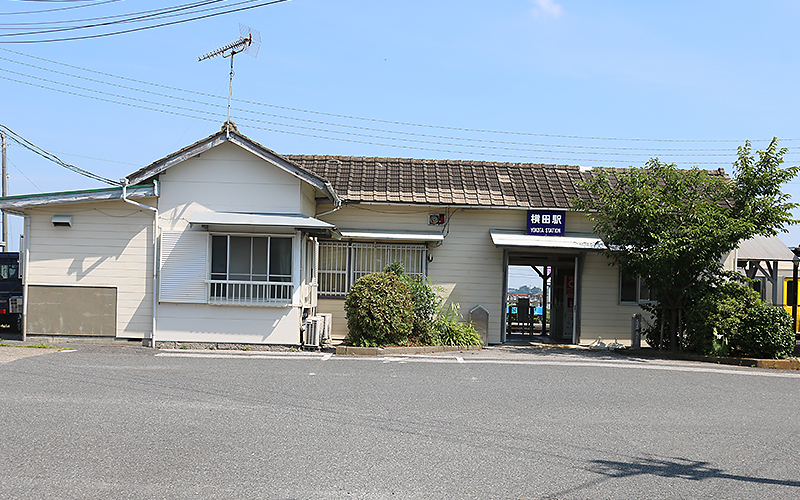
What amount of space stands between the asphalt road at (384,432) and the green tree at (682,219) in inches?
136

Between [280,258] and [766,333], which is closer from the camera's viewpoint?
[766,333]

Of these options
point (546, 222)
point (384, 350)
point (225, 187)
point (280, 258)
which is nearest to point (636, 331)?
point (546, 222)

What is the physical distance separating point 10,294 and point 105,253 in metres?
3.85

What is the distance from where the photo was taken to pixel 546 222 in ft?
55.5

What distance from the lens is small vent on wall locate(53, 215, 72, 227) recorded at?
46.3ft

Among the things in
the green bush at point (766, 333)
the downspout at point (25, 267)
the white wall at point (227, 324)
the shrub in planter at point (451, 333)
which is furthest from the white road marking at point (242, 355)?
the green bush at point (766, 333)

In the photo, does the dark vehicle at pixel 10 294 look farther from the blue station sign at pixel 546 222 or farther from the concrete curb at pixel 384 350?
the blue station sign at pixel 546 222

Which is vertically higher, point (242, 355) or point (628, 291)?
point (628, 291)

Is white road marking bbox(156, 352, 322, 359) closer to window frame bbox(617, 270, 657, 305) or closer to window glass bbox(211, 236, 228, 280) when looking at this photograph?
window glass bbox(211, 236, 228, 280)

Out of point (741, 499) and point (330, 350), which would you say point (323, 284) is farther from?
point (741, 499)

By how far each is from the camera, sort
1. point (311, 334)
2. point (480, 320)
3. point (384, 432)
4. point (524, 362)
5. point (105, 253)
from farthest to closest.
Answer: point (480, 320), point (311, 334), point (105, 253), point (524, 362), point (384, 432)

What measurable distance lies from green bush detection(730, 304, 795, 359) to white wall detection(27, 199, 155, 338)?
12434 mm

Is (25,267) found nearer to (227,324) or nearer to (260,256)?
(227,324)

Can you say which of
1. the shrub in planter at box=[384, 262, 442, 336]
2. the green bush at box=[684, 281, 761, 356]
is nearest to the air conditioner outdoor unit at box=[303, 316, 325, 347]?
the shrub in planter at box=[384, 262, 442, 336]
